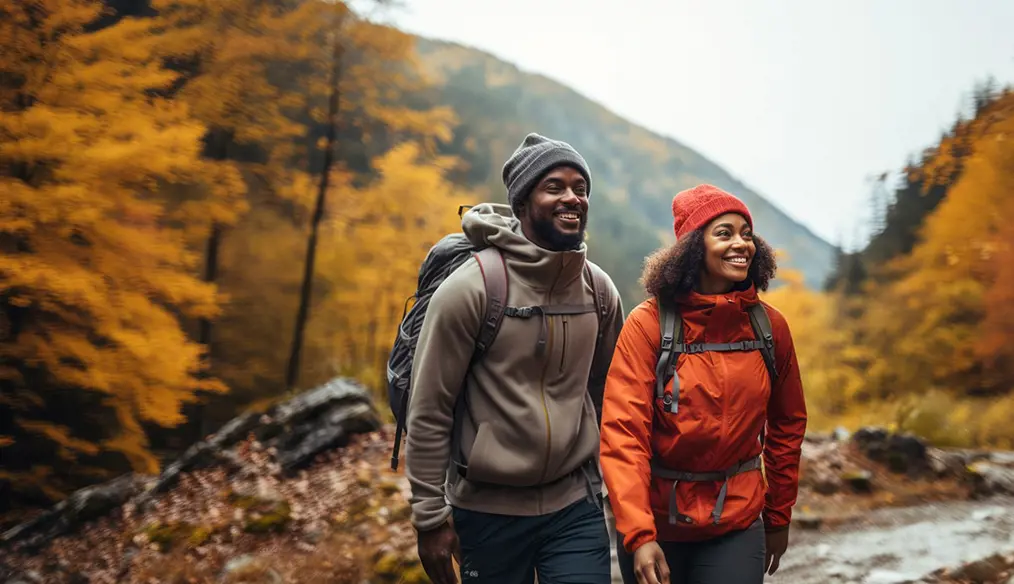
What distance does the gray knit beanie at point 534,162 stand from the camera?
7.47 ft

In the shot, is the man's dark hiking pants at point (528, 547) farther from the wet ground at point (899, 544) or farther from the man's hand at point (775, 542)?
the wet ground at point (899, 544)

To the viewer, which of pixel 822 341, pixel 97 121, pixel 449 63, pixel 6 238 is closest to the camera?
pixel 6 238

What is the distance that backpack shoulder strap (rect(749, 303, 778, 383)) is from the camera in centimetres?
218

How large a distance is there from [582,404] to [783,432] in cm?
72

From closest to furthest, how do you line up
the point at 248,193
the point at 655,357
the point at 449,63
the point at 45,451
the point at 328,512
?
the point at 655,357 < the point at 328,512 < the point at 45,451 < the point at 248,193 < the point at 449,63

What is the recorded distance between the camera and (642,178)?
73688 millimetres

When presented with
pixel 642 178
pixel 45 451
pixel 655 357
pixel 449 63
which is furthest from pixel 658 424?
pixel 642 178

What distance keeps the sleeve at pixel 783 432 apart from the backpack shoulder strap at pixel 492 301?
3.12ft

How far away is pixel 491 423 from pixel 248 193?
13.8 m

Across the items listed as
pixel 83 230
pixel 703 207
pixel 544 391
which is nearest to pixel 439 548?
pixel 544 391

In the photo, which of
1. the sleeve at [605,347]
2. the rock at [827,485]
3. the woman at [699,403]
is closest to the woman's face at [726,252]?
the woman at [699,403]

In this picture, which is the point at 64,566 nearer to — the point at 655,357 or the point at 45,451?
the point at 45,451

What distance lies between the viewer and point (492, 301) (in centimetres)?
218

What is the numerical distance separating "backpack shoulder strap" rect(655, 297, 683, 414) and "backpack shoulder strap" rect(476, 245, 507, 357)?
1.75ft
